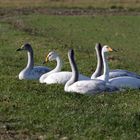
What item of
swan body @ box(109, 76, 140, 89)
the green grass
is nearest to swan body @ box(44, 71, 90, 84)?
the green grass

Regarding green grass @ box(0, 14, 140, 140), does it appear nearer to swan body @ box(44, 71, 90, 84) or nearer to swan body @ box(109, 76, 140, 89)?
swan body @ box(44, 71, 90, 84)

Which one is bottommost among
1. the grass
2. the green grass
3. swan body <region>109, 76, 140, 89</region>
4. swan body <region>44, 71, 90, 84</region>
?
the green grass

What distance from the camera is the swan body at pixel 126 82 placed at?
45.6 feet

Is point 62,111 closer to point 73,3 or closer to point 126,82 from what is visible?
point 126,82

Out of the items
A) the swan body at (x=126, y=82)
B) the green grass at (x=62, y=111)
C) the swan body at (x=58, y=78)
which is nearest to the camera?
the green grass at (x=62, y=111)

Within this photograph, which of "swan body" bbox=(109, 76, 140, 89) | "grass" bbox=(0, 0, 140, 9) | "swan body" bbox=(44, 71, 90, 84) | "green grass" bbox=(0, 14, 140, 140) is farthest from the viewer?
"grass" bbox=(0, 0, 140, 9)

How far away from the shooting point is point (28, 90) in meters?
12.9

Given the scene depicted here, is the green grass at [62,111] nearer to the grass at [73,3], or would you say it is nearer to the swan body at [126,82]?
the swan body at [126,82]

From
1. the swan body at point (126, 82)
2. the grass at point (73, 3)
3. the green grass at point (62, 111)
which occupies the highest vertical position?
the grass at point (73, 3)

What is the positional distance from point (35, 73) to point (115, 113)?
5.93 meters

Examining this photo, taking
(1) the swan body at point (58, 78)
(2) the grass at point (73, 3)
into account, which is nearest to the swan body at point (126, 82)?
(1) the swan body at point (58, 78)

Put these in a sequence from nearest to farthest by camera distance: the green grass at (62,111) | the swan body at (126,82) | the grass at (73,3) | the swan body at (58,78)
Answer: the green grass at (62,111) → the swan body at (126,82) → the swan body at (58,78) → the grass at (73,3)

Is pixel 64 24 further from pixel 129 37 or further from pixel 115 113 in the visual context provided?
pixel 115 113

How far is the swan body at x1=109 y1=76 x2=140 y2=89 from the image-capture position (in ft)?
45.6
